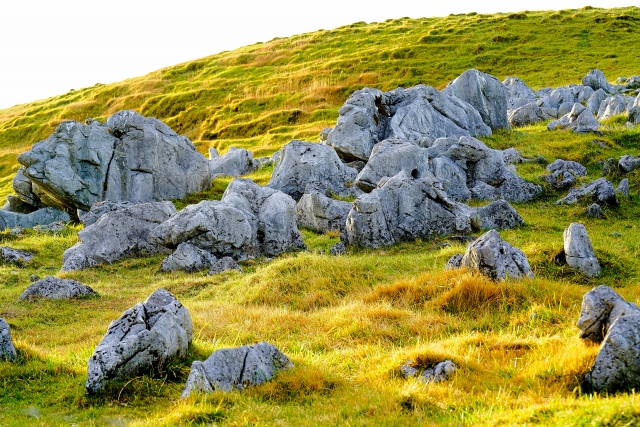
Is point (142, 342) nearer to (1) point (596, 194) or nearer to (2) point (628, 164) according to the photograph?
(1) point (596, 194)

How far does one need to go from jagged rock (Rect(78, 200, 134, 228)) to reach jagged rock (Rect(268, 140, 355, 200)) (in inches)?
274

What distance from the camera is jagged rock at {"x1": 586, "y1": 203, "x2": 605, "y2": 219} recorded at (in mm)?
23797

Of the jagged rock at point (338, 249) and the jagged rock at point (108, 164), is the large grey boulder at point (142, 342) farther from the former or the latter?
the jagged rock at point (108, 164)

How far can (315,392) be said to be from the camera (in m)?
9.36

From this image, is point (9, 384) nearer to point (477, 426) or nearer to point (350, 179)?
point (477, 426)

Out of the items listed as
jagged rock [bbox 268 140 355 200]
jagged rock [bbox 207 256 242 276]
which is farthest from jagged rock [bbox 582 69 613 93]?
jagged rock [bbox 207 256 242 276]

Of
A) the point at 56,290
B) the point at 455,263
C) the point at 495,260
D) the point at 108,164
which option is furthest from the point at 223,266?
the point at 108,164

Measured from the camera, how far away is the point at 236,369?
31.8 feet

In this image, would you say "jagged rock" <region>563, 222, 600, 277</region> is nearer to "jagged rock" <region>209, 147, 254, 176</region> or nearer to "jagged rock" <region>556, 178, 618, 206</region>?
"jagged rock" <region>556, 178, 618, 206</region>

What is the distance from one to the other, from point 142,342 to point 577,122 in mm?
35383

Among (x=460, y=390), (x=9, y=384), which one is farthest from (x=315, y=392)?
(x=9, y=384)

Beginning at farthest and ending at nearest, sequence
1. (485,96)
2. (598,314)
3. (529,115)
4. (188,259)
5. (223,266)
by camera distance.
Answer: (529,115)
(485,96)
(188,259)
(223,266)
(598,314)

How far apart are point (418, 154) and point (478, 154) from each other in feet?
10.5

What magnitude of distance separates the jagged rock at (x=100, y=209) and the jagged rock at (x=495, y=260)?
16.3 meters
